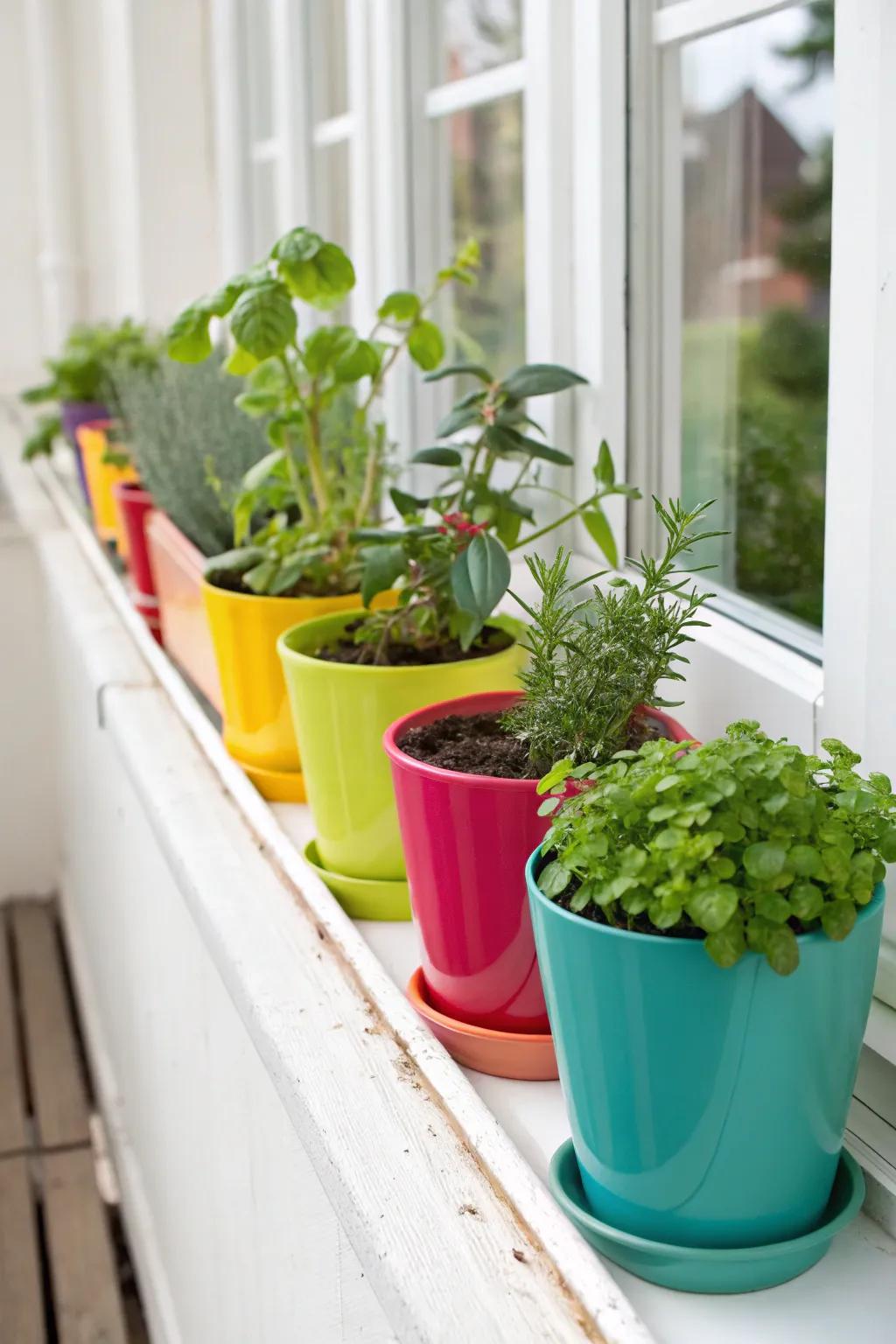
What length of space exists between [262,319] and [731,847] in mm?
655

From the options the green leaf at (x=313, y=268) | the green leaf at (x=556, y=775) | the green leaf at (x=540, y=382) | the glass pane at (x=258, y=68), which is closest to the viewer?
the green leaf at (x=556, y=775)

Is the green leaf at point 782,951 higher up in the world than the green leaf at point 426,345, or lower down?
lower down

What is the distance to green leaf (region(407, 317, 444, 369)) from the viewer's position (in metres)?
1.14

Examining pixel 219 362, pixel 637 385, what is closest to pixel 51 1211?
pixel 219 362

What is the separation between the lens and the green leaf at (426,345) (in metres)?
1.14

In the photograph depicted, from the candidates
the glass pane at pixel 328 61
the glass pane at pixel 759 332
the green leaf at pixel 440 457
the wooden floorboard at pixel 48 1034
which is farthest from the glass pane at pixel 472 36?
the wooden floorboard at pixel 48 1034

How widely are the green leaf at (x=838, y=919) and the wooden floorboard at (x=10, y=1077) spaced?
201 cm

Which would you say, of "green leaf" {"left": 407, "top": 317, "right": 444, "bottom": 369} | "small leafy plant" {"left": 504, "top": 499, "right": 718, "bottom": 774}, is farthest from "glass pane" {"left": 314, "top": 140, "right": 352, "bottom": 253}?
"small leafy plant" {"left": 504, "top": 499, "right": 718, "bottom": 774}

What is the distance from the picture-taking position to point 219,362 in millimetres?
1823

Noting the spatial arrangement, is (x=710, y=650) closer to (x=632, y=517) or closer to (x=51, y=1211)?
(x=632, y=517)

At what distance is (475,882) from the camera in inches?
27.9

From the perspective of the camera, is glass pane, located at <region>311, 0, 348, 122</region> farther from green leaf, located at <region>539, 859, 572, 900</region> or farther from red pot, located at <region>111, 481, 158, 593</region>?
green leaf, located at <region>539, 859, 572, 900</region>

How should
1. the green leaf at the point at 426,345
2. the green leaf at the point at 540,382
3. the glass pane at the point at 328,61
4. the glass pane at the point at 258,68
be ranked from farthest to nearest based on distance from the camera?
the glass pane at the point at 258,68, the glass pane at the point at 328,61, the green leaf at the point at 426,345, the green leaf at the point at 540,382

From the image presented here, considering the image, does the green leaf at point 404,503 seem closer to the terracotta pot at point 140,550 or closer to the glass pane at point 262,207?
the terracotta pot at point 140,550
